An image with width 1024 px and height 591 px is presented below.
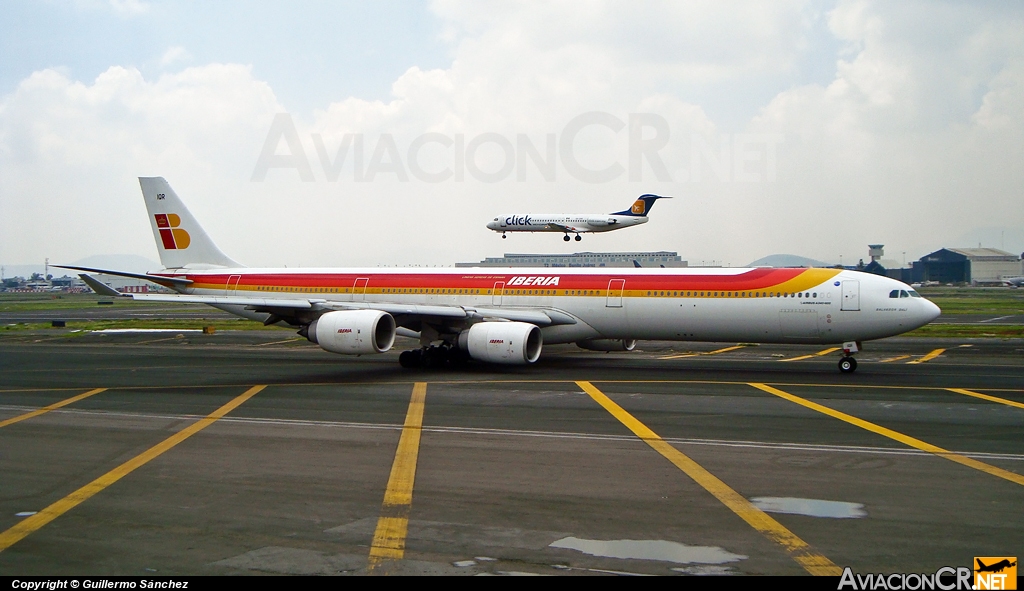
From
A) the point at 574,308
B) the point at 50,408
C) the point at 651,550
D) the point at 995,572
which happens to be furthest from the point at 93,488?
the point at 574,308

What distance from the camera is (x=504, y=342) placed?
1006 inches

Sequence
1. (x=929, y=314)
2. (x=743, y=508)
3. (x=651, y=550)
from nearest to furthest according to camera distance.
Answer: (x=651, y=550), (x=743, y=508), (x=929, y=314)

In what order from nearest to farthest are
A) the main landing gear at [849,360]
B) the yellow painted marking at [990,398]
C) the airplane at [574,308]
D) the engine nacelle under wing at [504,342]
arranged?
the yellow painted marking at [990,398] < the airplane at [574,308] < the main landing gear at [849,360] < the engine nacelle under wing at [504,342]

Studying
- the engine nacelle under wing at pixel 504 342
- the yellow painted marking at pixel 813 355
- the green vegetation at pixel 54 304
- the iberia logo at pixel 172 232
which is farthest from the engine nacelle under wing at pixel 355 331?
the green vegetation at pixel 54 304

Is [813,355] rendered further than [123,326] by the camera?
No

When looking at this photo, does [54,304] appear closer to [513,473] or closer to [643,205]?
[643,205]

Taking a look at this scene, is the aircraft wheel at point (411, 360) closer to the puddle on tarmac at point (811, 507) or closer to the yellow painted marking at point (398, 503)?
the yellow painted marking at point (398, 503)

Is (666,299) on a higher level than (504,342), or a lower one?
higher

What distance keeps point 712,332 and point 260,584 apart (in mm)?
20674

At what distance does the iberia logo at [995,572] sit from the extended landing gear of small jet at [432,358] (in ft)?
68.7

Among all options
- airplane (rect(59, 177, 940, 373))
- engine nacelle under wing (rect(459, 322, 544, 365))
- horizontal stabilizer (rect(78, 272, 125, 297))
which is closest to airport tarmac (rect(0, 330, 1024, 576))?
engine nacelle under wing (rect(459, 322, 544, 365))

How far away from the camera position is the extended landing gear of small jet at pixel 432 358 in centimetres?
2820

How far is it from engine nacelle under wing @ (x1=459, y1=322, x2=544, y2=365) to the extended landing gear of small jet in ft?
6.64

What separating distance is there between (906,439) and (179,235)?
29.7 m
